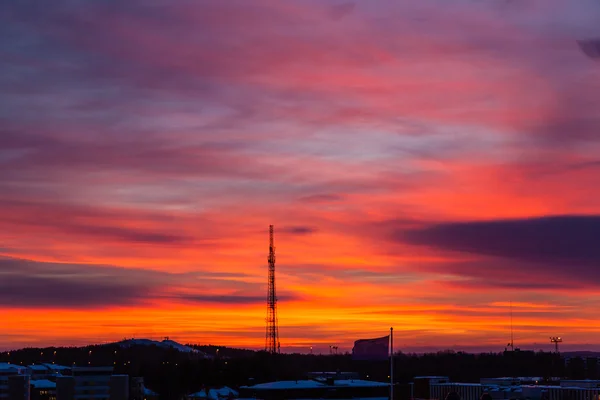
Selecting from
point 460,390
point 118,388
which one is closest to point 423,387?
point 460,390

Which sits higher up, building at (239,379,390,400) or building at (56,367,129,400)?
building at (56,367,129,400)

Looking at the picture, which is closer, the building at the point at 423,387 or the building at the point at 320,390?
the building at the point at 320,390

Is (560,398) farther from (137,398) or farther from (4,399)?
(137,398)

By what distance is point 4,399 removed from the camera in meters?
94.4

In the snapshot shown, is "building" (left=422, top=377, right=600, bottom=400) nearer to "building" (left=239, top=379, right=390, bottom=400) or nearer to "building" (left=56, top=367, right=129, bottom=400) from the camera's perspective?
"building" (left=239, top=379, right=390, bottom=400)

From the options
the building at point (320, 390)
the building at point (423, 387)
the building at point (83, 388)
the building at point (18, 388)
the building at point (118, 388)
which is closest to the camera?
the building at point (118, 388)

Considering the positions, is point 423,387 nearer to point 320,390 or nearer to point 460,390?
point 460,390

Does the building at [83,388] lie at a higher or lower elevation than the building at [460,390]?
higher

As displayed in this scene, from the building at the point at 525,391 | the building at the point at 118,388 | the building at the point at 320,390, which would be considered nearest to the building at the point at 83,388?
the building at the point at 118,388

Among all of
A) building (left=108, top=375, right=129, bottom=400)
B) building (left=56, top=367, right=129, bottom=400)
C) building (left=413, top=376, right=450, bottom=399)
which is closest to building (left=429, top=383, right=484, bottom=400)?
building (left=413, top=376, right=450, bottom=399)

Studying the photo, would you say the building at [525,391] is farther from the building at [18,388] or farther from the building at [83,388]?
the building at [18,388]

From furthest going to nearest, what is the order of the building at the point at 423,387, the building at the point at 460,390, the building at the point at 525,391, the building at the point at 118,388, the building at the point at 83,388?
the building at the point at 423,387 < the building at the point at 460,390 < the building at the point at 525,391 < the building at the point at 83,388 < the building at the point at 118,388

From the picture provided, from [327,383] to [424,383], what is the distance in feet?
54.9

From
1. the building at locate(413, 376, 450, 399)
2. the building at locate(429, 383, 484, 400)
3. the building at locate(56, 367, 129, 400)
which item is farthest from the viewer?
the building at locate(413, 376, 450, 399)
